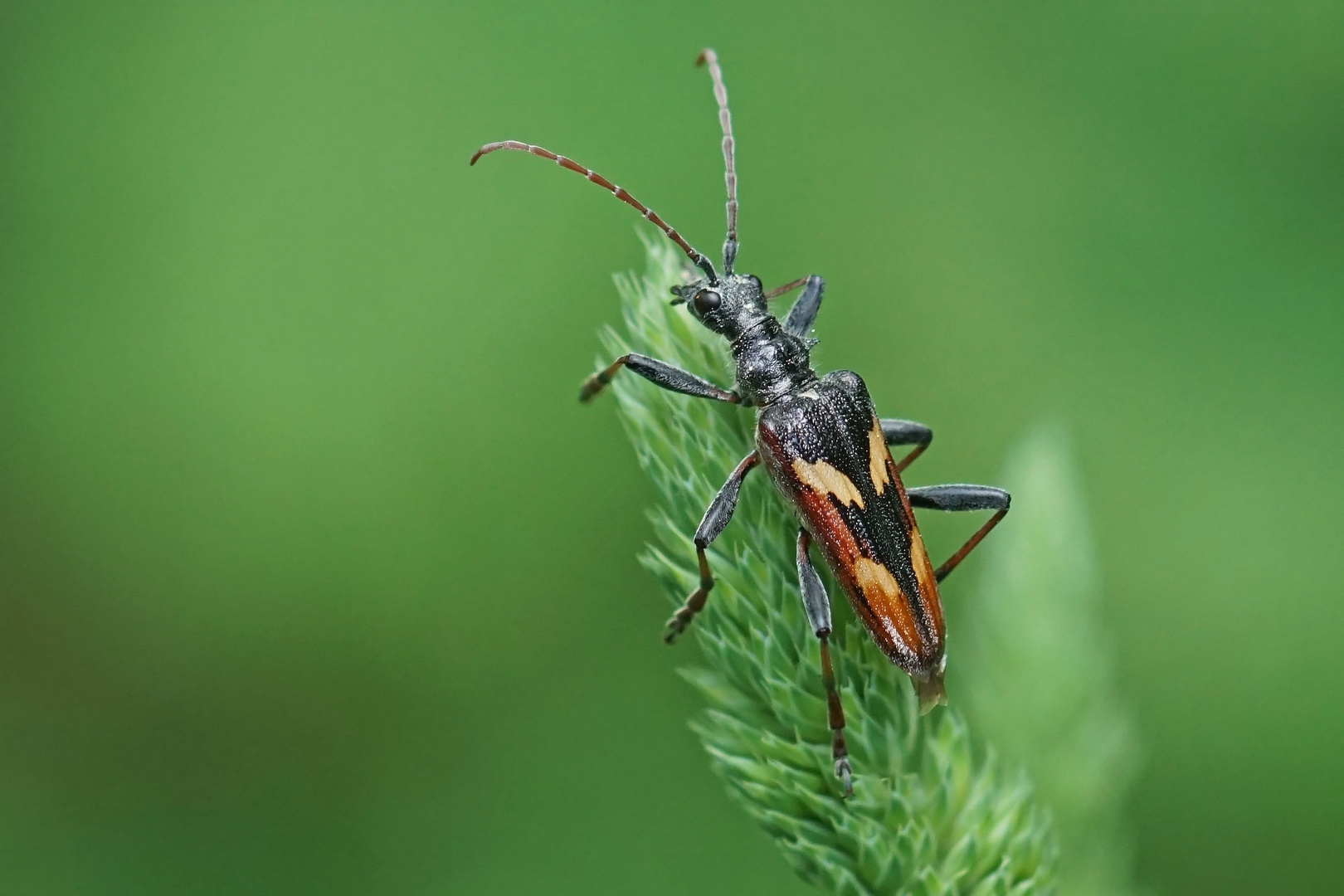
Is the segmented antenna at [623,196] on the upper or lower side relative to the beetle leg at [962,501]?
upper

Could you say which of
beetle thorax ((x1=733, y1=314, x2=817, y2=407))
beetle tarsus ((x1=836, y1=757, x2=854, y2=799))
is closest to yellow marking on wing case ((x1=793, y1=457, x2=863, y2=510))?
beetle thorax ((x1=733, y1=314, x2=817, y2=407))

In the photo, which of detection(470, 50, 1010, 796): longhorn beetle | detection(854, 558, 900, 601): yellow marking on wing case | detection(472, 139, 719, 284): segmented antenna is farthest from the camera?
detection(472, 139, 719, 284): segmented antenna

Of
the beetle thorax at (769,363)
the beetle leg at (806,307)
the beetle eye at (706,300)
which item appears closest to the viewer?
the beetle eye at (706,300)

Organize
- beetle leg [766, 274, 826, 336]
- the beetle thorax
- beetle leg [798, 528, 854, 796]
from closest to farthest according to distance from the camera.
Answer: beetle leg [798, 528, 854, 796] → the beetle thorax → beetle leg [766, 274, 826, 336]

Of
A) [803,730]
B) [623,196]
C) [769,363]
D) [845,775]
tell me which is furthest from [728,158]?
[845,775]

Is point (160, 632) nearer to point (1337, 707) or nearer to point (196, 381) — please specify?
point (196, 381)

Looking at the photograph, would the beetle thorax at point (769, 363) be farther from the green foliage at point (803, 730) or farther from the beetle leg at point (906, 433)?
the green foliage at point (803, 730)

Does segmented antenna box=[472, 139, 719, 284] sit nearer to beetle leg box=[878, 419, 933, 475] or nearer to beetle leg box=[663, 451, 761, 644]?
beetle leg box=[878, 419, 933, 475]

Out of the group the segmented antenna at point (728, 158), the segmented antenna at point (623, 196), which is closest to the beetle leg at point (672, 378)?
the segmented antenna at point (623, 196)
